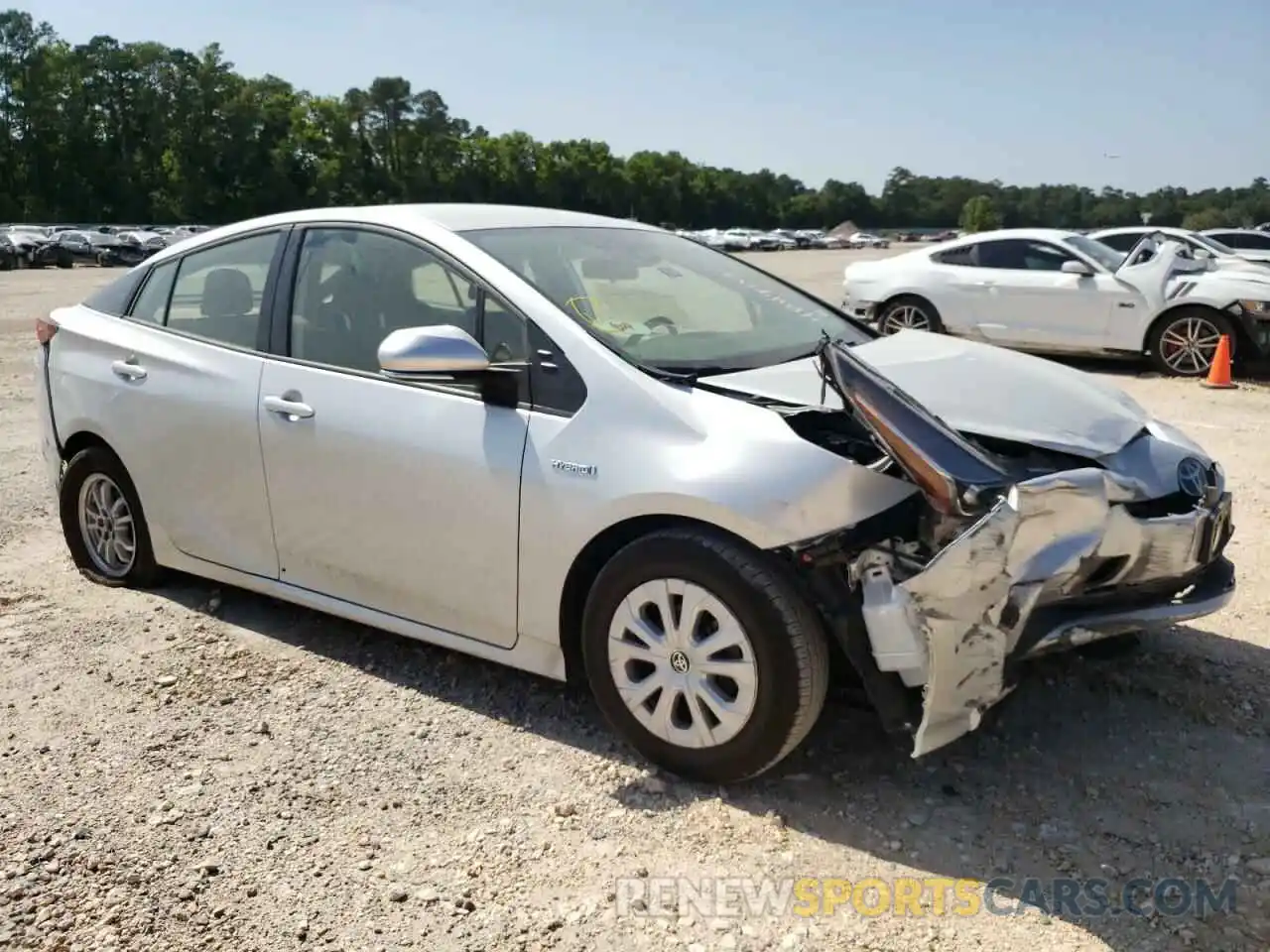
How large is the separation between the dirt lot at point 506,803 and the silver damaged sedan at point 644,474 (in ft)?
0.88

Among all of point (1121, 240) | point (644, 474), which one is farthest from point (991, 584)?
point (1121, 240)

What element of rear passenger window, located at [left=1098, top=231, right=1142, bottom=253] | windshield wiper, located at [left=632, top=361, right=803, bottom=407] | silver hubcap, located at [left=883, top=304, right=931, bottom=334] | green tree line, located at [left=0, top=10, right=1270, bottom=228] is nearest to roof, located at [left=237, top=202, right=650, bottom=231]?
windshield wiper, located at [left=632, top=361, right=803, bottom=407]

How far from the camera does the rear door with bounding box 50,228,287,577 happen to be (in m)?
4.15

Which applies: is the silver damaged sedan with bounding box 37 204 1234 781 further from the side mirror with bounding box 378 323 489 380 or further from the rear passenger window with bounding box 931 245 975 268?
the rear passenger window with bounding box 931 245 975 268

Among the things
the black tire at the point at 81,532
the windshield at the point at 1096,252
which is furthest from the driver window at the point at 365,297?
the windshield at the point at 1096,252

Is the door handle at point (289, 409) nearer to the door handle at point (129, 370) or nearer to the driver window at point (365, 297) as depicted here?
the driver window at point (365, 297)

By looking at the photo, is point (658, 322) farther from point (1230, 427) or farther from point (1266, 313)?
point (1266, 313)

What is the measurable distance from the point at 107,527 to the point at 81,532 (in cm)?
19

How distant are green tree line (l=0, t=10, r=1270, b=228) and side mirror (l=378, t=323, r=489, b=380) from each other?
7690 cm

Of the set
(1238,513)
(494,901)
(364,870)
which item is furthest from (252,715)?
(1238,513)

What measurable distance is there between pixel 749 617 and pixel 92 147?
10920 centimetres

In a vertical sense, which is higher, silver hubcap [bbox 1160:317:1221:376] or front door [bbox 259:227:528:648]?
front door [bbox 259:227:528:648]

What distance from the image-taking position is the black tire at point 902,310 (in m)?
12.5

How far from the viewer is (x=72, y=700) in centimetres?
391
